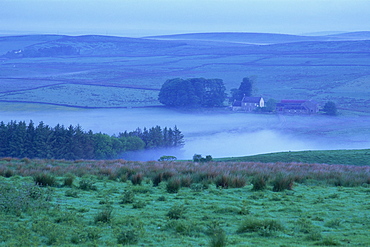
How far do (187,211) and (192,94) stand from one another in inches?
3079

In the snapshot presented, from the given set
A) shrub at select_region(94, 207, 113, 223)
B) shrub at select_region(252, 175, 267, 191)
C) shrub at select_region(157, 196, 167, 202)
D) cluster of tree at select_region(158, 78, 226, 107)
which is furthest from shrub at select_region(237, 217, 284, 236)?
cluster of tree at select_region(158, 78, 226, 107)

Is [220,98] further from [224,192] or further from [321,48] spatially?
[321,48]

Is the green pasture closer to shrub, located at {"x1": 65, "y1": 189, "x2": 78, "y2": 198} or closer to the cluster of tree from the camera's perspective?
the cluster of tree

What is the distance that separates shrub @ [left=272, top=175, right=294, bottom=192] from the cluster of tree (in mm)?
74215

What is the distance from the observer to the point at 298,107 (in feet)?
271

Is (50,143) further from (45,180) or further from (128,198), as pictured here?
(128,198)

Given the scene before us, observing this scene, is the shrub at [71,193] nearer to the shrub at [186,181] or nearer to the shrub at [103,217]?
the shrub at [103,217]

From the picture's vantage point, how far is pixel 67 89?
347ft

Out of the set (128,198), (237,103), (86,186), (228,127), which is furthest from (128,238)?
(237,103)

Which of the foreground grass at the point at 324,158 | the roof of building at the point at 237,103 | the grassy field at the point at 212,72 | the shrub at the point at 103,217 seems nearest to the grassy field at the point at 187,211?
the shrub at the point at 103,217

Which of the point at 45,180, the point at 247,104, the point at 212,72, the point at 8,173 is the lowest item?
the point at 8,173

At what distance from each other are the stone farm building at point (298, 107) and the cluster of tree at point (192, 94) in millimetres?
12143

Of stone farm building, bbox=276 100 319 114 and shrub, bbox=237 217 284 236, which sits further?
stone farm building, bbox=276 100 319 114

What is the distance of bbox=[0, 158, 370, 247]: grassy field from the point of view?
793 centimetres
